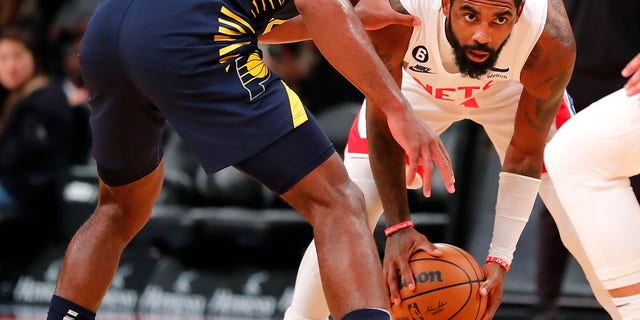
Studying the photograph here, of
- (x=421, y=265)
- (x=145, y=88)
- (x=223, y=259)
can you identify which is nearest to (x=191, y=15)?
(x=145, y=88)

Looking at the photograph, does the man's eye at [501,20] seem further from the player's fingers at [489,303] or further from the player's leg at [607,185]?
the player's fingers at [489,303]

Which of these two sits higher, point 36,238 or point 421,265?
point 421,265

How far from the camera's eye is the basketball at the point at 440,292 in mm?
4086

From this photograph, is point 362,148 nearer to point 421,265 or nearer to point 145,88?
point 421,265

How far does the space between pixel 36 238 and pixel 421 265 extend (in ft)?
15.2

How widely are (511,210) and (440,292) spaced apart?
60 centimetres

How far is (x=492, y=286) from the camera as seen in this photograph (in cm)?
428

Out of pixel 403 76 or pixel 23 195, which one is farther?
pixel 23 195

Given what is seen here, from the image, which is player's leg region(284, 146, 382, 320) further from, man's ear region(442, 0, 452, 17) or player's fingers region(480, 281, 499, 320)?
man's ear region(442, 0, 452, 17)

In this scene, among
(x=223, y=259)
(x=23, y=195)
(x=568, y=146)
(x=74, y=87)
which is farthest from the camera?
(x=74, y=87)

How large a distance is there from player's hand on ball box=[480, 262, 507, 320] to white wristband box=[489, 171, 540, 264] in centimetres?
6

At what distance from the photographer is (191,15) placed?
135 inches

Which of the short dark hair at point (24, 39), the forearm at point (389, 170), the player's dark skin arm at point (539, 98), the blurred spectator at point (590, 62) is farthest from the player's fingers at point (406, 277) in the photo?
the short dark hair at point (24, 39)

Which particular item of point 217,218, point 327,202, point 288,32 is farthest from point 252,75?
point 217,218
